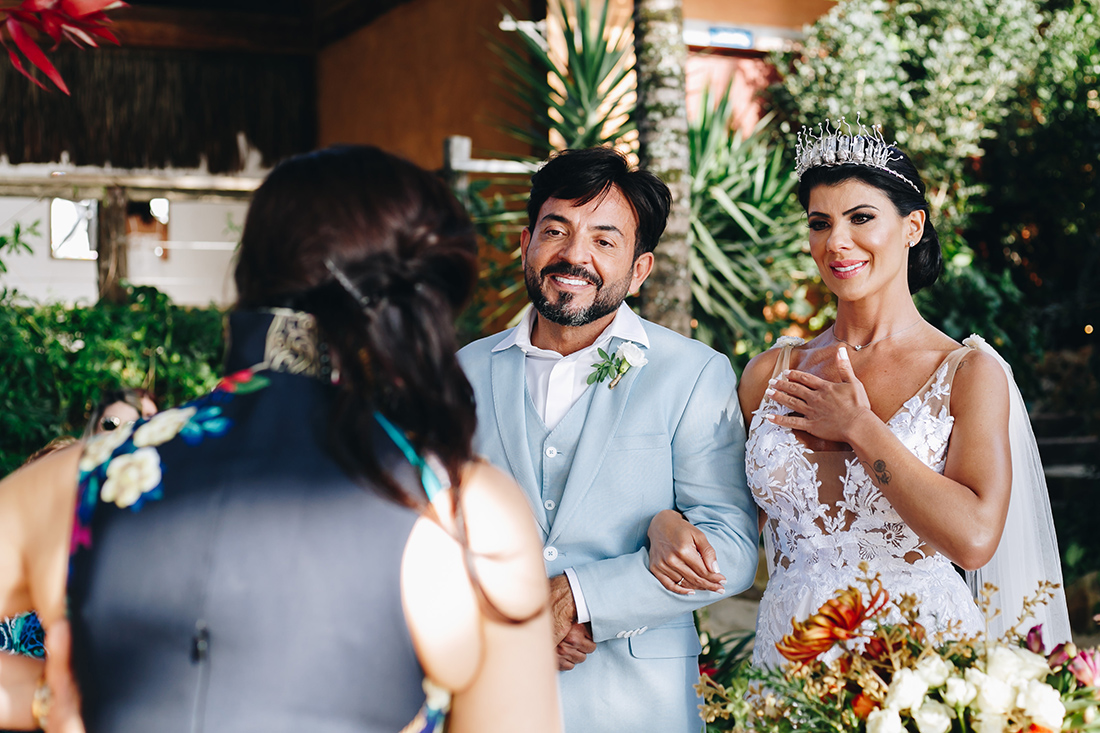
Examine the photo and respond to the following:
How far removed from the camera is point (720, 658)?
3725 millimetres

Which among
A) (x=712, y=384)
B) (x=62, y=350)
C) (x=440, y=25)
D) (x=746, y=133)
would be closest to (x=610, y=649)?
(x=712, y=384)

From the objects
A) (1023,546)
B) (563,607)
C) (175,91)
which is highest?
(175,91)

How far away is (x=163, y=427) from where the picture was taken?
1.08 metres

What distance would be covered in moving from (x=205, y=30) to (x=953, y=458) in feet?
27.3

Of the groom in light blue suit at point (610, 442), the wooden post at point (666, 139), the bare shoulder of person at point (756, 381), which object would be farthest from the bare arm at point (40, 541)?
the wooden post at point (666, 139)

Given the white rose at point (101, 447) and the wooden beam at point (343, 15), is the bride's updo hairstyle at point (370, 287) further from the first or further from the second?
the wooden beam at point (343, 15)

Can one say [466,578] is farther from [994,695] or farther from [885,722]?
[994,695]

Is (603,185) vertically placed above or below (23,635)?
above

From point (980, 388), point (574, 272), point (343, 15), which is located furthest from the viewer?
point (343, 15)

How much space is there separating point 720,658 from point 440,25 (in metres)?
5.90

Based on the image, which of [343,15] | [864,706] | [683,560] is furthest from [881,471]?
[343,15]

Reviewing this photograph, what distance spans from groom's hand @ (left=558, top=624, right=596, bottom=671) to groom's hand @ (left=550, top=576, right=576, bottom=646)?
2 centimetres

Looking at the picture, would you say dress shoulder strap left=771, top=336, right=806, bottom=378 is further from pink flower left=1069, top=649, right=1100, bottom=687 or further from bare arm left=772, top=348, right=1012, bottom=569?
pink flower left=1069, top=649, right=1100, bottom=687

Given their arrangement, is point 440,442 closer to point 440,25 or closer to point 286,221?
point 286,221
